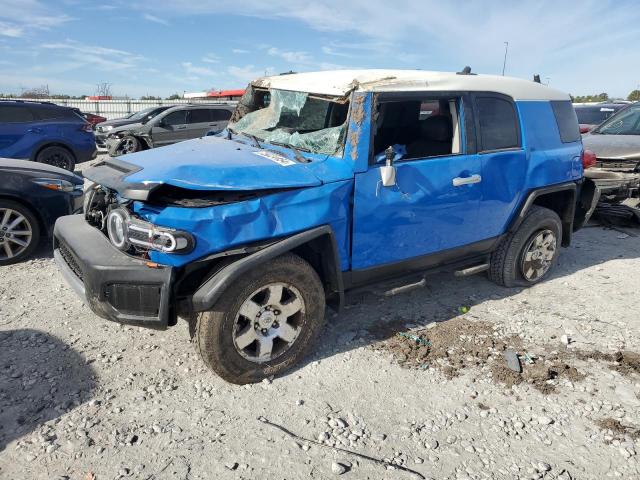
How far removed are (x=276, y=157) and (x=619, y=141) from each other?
7037mm

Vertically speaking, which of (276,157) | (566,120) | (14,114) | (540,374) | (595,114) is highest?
(595,114)

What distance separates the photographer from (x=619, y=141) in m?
7.77

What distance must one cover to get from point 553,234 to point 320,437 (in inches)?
132

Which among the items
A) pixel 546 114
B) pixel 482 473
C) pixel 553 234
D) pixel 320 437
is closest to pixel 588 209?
pixel 553 234

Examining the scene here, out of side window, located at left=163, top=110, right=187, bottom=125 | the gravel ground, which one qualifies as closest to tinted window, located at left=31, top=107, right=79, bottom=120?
side window, located at left=163, top=110, right=187, bottom=125

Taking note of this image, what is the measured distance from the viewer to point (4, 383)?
2.96 metres

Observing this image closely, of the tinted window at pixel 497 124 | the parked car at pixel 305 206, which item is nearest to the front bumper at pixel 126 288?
the parked car at pixel 305 206

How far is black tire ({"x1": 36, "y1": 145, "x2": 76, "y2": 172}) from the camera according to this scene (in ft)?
31.4

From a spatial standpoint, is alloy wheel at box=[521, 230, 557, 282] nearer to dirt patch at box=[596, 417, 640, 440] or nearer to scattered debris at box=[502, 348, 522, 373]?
scattered debris at box=[502, 348, 522, 373]

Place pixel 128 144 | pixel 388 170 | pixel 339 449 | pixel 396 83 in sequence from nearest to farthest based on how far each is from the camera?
pixel 339 449
pixel 388 170
pixel 396 83
pixel 128 144

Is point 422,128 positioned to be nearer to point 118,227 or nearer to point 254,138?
point 254,138

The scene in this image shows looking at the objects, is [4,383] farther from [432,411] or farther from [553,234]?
[553,234]

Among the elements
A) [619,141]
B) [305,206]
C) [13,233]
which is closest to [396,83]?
[305,206]

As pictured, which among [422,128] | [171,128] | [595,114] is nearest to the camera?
[422,128]
